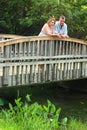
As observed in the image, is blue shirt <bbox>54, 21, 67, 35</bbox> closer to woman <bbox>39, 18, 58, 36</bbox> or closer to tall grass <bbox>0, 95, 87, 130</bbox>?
woman <bbox>39, 18, 58, 36</bbox>


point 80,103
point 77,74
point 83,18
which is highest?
point 83,18

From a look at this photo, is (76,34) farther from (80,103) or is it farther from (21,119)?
(21,119)

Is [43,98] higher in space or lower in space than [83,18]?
lower

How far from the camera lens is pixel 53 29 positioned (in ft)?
42.4

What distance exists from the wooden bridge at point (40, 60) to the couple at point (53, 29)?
17 centimetres

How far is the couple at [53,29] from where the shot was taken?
41.6 feet

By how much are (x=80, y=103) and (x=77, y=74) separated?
916 millimetres

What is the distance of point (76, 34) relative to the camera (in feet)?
65.3

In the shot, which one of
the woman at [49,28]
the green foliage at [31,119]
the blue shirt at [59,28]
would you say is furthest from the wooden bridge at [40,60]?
the green foliage at [31,119]

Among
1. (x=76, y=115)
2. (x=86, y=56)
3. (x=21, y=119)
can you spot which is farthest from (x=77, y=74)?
(x=21, y=119)

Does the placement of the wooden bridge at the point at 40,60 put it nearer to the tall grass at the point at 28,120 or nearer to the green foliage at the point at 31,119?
the tall grass at the point at 28,120

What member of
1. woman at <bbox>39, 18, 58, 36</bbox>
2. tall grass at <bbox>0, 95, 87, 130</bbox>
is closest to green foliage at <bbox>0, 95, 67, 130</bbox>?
tall grass at <bbox>0, 95, 87, 130</bbox>

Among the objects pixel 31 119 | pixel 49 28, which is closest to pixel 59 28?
pixel 49 28

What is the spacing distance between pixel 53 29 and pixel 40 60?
1177 mm
